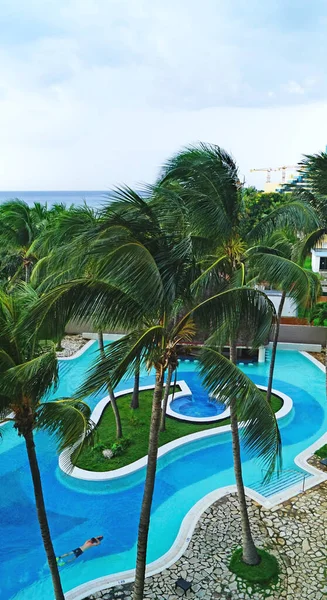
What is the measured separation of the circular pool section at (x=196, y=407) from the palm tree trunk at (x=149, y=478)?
8.90 meters

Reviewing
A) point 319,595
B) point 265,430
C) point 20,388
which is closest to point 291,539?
point 319,595

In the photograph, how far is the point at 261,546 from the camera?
360 inches

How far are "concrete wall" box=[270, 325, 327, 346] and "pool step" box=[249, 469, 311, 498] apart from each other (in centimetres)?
1064

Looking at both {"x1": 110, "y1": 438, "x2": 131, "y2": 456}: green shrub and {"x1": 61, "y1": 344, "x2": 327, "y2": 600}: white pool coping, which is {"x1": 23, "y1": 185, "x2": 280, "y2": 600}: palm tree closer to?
{"x1": 61, "y1": 344, "x2": 327, "y2": 600}: white pool coping

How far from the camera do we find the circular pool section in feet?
52.5

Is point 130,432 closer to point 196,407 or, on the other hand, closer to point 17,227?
point 196,407

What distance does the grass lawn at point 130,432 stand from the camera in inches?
495

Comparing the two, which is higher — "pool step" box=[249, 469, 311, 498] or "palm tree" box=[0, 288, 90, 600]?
"palm tree" box=[0, 288, 90, 600]

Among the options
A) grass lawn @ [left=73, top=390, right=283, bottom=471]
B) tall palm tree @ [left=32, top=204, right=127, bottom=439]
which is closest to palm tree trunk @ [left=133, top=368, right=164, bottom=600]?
tall palm tree @ [left=32, top=204, right=127, bottom=439]

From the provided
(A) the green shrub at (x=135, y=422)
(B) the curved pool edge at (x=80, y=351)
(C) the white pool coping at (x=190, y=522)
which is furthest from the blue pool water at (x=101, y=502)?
(B) the curved pool edge at (x=80, y=351)

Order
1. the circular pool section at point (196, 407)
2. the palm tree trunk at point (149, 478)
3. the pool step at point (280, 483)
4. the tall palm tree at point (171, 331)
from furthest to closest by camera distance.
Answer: the circular pool section at point (196, 407)
the pool step at point (280, 483)
the palm tree trunk at point (149, 478)
the tall palm tree at point (171, 331)

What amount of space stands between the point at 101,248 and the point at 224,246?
3738 millimetres

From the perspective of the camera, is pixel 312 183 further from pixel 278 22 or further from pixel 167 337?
pixel 278 22

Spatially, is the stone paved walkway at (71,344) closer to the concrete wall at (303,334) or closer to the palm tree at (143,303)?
the concrete wall at (303,334)
